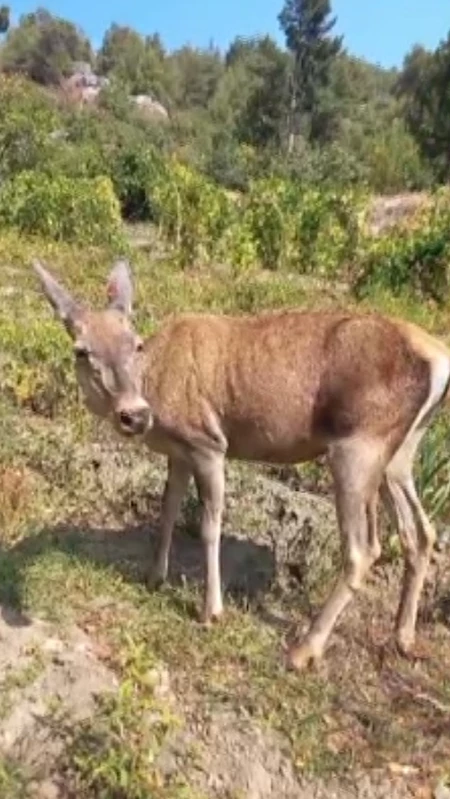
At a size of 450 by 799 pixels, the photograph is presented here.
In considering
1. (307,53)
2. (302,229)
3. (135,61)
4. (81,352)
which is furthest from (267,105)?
(81,352)

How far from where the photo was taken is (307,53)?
187 ft

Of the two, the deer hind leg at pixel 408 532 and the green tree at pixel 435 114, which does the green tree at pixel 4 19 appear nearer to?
the green tree at pixel 435 114

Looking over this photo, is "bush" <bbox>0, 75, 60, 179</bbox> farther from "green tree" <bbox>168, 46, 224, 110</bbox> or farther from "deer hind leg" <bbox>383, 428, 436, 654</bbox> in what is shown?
"green tree" <bbox>168, 46, 224, 110</bbox>

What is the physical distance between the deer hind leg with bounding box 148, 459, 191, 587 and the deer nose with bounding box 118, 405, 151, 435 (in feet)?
2.23

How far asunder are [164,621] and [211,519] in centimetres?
52

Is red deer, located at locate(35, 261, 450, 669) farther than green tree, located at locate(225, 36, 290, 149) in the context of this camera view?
No

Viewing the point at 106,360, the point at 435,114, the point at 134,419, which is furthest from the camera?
the point at 435,114

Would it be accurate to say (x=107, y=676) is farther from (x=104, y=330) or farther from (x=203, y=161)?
(x=203, y=161)

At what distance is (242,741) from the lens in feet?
18.3

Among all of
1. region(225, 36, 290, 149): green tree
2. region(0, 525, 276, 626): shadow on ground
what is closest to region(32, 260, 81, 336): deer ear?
region(0, 525, 276, 626): shadow on ground

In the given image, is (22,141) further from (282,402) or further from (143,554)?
(282,402)

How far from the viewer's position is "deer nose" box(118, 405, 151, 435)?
5910mm

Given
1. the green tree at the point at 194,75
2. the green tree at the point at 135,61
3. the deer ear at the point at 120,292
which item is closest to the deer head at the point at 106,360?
the deer ear at the point at 120,292

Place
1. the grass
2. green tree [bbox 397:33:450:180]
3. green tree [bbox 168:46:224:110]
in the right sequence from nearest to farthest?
1. the grass
2. green tree [bbox 397:33:450:180]
3. green tree [bbox 168:46:224:110]
